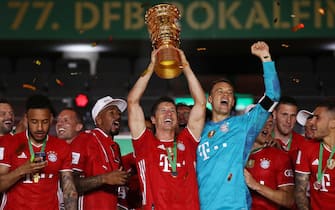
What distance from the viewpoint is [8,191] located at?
6559mm

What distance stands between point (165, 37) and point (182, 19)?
6317mm

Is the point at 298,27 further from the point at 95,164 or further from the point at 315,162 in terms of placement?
the point at 95,164

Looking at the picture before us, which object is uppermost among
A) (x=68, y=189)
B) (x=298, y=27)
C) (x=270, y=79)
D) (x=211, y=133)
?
(x=298, y=27)

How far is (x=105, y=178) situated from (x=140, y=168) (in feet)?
1.53

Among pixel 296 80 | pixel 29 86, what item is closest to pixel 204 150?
pixel 296 80

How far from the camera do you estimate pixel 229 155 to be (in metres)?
6.52

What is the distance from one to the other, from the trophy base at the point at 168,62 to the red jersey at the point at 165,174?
540mm

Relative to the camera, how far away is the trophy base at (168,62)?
249 inches

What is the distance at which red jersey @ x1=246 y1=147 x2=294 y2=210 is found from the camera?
7.02 metres

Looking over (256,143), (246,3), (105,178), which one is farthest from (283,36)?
(105,178)

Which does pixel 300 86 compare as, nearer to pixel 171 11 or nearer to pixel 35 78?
pixel 35 78

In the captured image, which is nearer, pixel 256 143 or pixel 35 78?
pixel 256 143

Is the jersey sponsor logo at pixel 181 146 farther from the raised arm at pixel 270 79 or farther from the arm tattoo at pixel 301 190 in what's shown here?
the arm tattoo at pixel 301 190

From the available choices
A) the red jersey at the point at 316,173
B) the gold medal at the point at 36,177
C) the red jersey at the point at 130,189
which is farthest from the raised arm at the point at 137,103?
the red jersey at the point at 316,173
